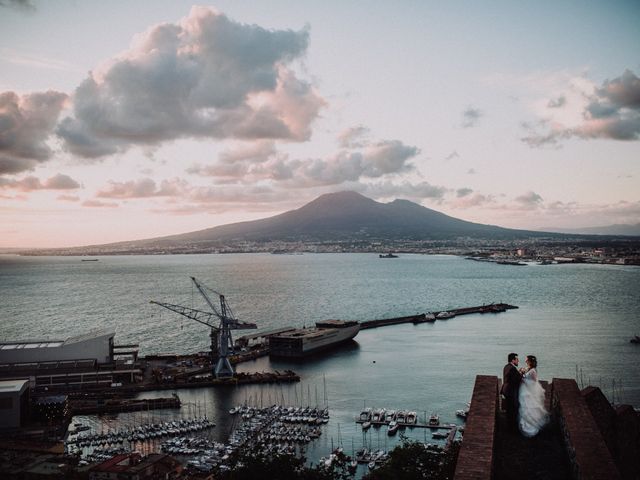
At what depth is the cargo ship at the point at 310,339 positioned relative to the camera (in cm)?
3553

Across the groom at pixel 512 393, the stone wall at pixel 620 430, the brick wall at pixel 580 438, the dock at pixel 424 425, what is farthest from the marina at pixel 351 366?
the groom at pixel 512 393

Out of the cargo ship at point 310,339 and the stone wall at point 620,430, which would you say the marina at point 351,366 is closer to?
the cargo ship at point 310,339

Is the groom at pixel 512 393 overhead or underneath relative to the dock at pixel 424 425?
overhead

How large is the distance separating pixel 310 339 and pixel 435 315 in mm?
18785

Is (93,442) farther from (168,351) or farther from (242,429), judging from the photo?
(168,351)

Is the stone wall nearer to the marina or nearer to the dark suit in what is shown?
the dark suit

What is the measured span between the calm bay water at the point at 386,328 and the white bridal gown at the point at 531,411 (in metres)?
14.9

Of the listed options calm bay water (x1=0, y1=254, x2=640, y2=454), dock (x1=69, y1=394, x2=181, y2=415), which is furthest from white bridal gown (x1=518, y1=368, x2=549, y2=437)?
dock (x1=69, y1=394, x2=181, y2=415)

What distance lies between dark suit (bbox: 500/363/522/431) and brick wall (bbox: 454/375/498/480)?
0.37 ft

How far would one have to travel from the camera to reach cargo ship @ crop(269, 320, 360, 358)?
35534 mm

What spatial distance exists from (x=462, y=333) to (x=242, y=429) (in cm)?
2566

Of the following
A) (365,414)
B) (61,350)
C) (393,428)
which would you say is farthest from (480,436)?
(61,350)

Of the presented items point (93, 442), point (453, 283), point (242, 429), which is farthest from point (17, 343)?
point (453, 283)

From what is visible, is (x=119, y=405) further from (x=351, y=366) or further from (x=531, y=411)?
(x=531, y=411)
